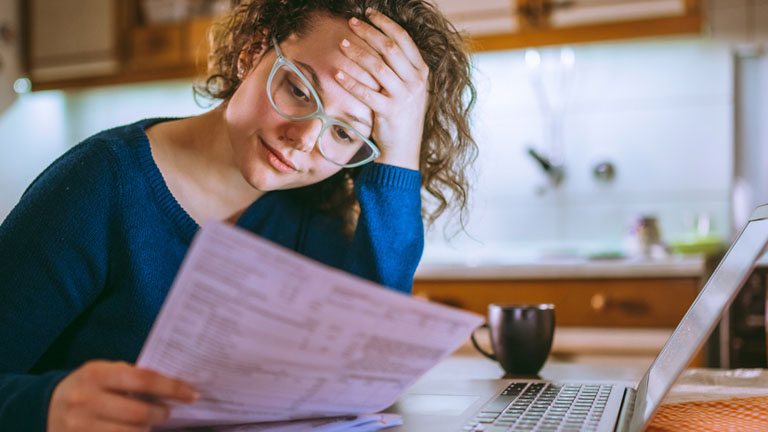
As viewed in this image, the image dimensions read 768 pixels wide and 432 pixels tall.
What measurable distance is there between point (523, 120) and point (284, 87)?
186 centimetres

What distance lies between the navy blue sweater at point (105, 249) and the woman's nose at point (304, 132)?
0.18 m

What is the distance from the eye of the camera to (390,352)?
52 cm

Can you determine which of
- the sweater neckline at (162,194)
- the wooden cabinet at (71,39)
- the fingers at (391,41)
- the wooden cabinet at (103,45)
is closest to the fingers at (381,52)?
the fingers at (391,41)

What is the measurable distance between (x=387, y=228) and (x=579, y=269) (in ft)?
3.42

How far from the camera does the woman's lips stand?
0.91 m

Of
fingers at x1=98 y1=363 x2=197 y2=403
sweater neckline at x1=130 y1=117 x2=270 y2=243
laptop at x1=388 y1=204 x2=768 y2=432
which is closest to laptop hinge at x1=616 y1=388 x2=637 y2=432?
laptop at x1=388 y1=204 x2=768 y2=432

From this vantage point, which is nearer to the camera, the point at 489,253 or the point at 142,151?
the point at 142,151

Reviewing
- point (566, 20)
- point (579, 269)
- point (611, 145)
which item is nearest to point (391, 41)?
point (579, 269)

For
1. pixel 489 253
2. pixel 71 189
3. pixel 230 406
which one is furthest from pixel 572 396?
pixel 489 253

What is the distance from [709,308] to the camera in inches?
22.7

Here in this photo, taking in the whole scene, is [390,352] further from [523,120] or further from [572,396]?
[523,120]

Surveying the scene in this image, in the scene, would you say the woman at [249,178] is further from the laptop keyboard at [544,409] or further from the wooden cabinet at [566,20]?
the wooden cabinet at [566,20]

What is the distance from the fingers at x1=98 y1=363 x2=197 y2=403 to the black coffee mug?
0.57m

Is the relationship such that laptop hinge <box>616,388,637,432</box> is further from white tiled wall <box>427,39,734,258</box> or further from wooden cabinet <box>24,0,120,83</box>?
wooden cabinet <box>24,0,120,83</box>
